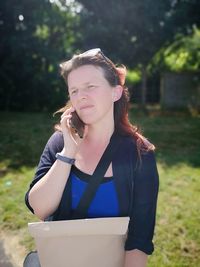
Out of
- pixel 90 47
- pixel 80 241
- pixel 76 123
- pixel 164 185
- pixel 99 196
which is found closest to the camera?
pixel 80 241

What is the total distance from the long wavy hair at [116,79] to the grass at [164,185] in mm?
1765

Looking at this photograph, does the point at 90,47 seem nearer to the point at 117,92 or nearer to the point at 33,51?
the point at 33,51

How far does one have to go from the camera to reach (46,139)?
8.41 meters

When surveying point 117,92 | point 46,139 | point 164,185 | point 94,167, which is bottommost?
point 46,139

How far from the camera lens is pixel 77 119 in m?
1.84

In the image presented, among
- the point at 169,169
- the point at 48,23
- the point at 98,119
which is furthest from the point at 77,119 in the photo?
the point at 48,23

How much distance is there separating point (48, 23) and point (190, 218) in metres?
12.4

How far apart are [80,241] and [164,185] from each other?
378cm

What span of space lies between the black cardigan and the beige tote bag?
0.47ft

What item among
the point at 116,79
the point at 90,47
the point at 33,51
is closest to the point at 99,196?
the point at 116,79

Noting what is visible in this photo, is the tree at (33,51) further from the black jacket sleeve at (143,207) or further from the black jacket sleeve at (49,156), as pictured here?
the black jacket sleeve at (143,207)

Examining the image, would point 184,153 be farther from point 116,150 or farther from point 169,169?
point 116,150

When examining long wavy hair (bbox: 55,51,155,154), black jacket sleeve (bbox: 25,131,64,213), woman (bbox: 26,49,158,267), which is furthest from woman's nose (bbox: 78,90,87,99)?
black jacket sleeve (bbox: 25,131,64,213)

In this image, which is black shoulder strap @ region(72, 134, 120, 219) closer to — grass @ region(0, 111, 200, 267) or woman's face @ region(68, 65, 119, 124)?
woman's face @ region(68, 65, 119, 124)
